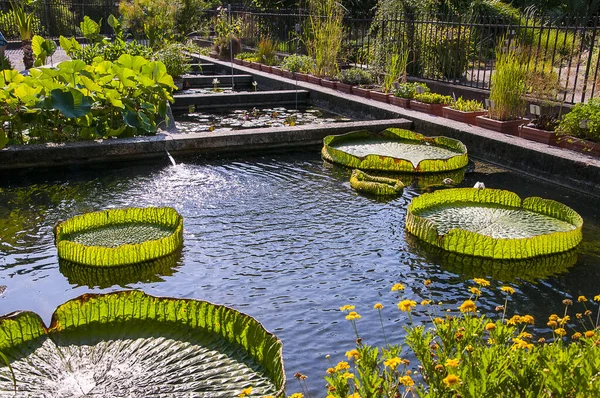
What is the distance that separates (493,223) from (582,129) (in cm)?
234

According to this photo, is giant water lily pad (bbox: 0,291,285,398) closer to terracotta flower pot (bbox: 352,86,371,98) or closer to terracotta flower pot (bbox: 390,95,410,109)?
terracotta flower pot (bbox: 390,95,410,109)

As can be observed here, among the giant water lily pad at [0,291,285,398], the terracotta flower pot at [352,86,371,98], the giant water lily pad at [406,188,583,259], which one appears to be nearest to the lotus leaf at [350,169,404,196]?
the giant water lily pad at [406,188,583,259]

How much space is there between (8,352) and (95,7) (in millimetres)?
25418

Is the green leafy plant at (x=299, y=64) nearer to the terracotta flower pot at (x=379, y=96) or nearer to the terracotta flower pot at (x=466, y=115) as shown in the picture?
the terracotta flower pot at (x=379, y=96)

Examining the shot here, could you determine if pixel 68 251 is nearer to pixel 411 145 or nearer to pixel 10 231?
pixel 10 231

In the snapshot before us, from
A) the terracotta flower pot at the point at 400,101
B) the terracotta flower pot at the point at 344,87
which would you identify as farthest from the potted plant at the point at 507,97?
the terracotta flower pot at the point at 344,87

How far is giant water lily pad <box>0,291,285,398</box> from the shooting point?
9.45ft

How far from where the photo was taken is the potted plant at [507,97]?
25.4ft

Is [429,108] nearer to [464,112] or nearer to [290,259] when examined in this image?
[464,112]

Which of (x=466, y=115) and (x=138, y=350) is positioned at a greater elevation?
(x=466, y=115)

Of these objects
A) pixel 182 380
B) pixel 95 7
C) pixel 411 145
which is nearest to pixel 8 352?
pixel 182 380

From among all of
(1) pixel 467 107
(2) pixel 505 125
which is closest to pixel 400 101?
(1) pixel 467 107

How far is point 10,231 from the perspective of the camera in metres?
5.15

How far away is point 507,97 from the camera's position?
25.6ft
